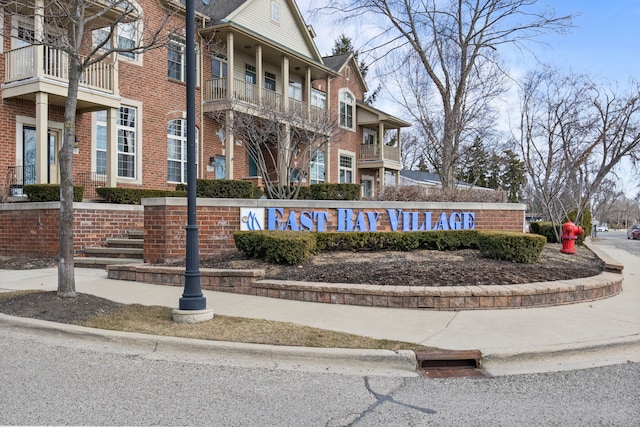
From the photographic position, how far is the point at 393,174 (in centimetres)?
3600

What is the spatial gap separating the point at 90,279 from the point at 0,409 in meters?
6.01

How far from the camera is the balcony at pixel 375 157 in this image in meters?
31.0

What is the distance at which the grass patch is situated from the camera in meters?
5.43

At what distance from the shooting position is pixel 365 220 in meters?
11.6

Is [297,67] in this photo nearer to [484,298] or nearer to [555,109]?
[555,109]

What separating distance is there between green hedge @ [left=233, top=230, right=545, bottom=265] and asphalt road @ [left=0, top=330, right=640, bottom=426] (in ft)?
13.4

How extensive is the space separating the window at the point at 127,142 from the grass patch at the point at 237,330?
11953 mm

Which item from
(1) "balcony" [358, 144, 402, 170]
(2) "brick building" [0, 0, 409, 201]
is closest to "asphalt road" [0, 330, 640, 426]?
(2) "brick building" [0, 0, 409, 201]

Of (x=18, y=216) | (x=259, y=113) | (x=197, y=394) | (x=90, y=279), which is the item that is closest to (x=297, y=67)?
(x=259, y=113)

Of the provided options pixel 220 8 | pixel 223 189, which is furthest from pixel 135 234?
pixel 220 8

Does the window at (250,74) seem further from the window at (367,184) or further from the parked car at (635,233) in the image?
the parked car at (635,233)

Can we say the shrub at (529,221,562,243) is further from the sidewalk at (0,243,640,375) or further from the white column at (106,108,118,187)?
the white column at (106,108,118,187)

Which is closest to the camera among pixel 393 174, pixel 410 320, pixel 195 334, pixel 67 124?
pixel 195 334

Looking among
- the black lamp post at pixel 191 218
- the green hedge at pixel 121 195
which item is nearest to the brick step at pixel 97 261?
the green hedge at pixel 121 195
